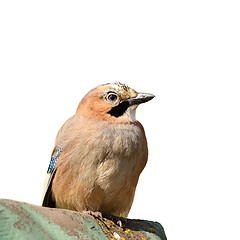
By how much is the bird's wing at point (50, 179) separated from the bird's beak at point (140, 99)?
0.92 meters

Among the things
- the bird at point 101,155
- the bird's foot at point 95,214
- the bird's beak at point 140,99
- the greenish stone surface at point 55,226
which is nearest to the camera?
the greenish stone surface at point 55,226

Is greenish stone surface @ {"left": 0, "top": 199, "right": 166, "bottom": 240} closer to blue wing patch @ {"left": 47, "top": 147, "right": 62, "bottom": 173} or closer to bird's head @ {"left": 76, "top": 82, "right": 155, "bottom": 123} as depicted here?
blue wing patch @ {"left": 47, "top": 147, "right": 62, "bottom": 173}

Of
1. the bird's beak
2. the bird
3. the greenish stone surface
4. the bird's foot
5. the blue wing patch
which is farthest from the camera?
the blue wing patch

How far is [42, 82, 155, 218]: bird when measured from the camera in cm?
680

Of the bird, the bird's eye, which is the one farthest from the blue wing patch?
the bird's eye

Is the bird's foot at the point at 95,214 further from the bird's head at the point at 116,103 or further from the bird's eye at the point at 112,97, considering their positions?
the bird's eye at the point at 112,97

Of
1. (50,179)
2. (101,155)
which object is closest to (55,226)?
(101,155)

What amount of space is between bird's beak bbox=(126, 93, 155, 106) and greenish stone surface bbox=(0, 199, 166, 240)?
1.29m

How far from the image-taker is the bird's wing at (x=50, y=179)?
724 cm

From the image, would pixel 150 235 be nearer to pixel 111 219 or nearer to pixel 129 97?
pixel 111 219

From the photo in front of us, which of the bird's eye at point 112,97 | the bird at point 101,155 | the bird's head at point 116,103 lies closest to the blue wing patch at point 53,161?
the bird at point 101,155

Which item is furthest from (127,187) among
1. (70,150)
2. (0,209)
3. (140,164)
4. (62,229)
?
(0,209)

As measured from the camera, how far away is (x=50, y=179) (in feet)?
23.9

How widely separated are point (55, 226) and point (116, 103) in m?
1.87
